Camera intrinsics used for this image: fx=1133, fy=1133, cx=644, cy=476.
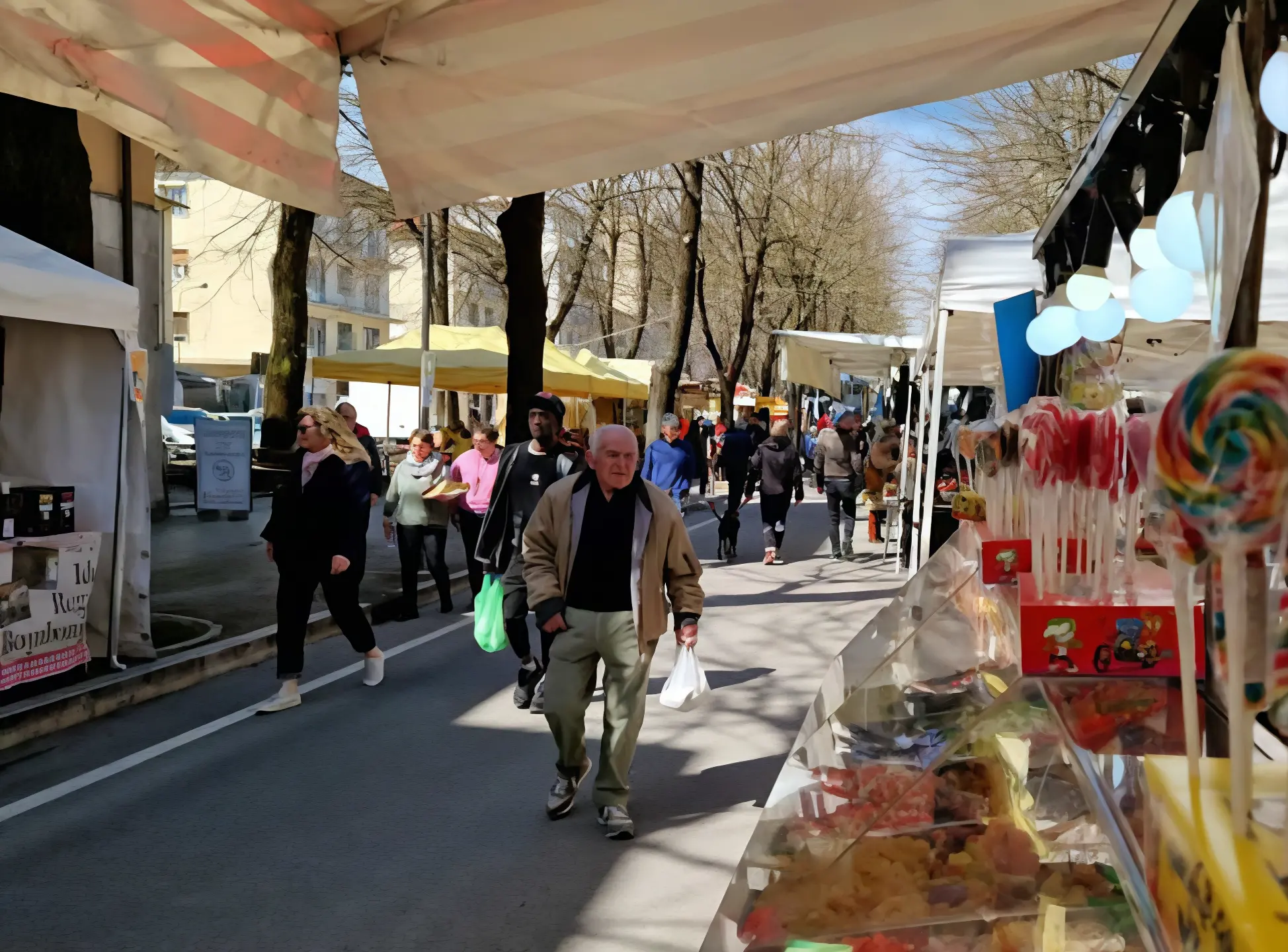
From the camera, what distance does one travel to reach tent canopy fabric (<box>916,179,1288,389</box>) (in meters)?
7.31

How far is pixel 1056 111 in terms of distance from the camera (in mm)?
18188

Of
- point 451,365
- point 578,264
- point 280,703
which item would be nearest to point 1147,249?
point 280,703

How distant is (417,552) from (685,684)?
19.2ft

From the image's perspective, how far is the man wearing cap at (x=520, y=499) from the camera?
7.14 meters

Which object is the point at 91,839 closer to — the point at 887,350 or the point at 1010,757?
the point at 1010,757

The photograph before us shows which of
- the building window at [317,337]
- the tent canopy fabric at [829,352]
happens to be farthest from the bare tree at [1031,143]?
the building window at [317,337]

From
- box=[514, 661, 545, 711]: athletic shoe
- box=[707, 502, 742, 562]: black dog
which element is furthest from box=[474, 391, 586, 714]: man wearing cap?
box=[707, 502, 742, 562]: black dog

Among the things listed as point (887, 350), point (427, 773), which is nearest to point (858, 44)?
point (427, 773)

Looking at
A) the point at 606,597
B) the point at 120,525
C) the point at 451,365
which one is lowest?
the point at 606,597

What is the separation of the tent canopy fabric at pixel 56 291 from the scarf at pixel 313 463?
5.78 feet

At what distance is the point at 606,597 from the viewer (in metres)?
5.30

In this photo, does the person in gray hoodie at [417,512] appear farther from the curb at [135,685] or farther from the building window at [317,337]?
the building window at [317,337]

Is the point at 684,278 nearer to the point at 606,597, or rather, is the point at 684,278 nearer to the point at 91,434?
the point at 91,434

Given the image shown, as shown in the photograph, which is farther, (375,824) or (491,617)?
(491,617)
